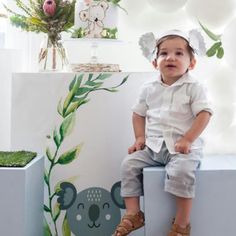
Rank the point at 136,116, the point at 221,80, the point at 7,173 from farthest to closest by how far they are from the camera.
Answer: the point at 221,80 → the point at 136,116 → the point at 7,173

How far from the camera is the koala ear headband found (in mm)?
1246

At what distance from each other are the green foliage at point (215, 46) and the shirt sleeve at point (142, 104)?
31 cm

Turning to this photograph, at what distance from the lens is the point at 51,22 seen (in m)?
1.42

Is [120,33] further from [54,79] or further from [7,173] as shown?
[7,173]

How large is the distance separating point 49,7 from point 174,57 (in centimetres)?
48

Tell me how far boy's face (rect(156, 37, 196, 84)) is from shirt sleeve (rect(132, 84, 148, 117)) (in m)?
0.09

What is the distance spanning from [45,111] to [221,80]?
2.03ft

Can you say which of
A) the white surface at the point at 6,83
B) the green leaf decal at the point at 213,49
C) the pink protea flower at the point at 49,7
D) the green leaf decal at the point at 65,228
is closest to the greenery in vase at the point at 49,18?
the pink protea flower at the point at 49,7

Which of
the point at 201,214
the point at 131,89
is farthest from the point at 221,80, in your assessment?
the point at 201,214

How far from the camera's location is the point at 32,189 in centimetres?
116

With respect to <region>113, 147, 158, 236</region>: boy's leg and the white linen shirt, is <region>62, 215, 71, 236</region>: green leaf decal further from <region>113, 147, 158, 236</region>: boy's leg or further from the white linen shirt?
the white linen shirt

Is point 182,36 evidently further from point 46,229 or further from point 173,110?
point 46,229

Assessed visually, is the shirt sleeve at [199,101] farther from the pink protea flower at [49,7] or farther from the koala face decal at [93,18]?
the pink protea flower at [49,7]

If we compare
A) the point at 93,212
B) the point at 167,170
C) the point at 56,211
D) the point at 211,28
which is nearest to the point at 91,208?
the point at 93,212
